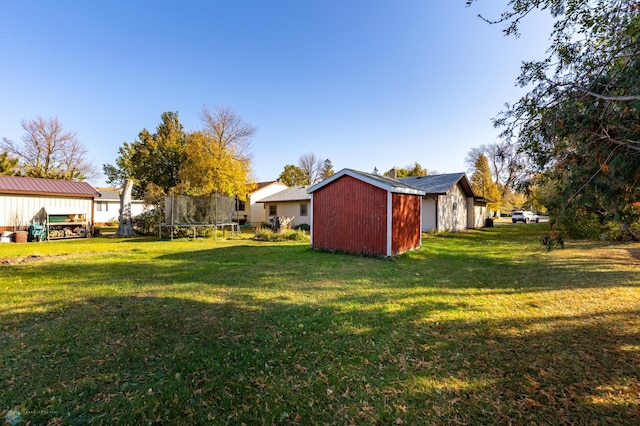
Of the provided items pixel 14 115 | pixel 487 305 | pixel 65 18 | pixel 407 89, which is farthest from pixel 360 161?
pixel 14 115

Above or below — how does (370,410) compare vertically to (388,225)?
Result: below

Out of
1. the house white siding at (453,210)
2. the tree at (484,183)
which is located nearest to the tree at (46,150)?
the house white siding at (453,210)

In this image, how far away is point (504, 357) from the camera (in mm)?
3068

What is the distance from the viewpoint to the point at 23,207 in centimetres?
1499

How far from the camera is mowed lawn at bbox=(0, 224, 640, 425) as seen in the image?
2236 mm

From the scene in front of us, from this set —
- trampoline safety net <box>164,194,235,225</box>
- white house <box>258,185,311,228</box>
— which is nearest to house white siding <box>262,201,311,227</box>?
white house <box>258,185,311,228</box>

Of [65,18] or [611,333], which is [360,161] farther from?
[611,333]

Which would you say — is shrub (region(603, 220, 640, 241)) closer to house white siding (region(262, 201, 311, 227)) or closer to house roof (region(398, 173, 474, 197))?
house roof (region(398, 173, 474, 197))

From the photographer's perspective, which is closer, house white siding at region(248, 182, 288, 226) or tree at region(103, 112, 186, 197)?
tree at region(103, 112, 186, 197)

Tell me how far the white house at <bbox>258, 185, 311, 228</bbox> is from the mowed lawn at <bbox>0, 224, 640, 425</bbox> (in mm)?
15319

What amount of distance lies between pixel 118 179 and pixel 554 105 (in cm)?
4196

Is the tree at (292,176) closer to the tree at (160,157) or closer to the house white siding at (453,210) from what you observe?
the tree at (160,157)

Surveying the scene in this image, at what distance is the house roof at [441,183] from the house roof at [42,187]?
20900mm

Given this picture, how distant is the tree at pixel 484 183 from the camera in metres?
28.8
